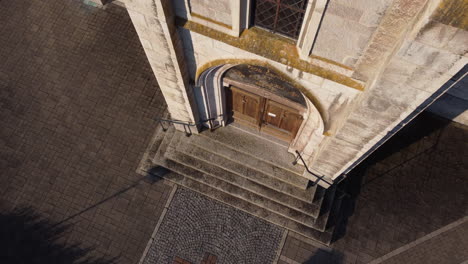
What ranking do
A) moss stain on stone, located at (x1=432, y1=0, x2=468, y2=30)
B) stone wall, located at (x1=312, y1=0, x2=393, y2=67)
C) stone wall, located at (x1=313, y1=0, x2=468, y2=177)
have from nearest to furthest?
moss stain on stone, located at (x1=432, y1=0, x2=468, y2=30), stone wall, located at (x1=313, y1=0, x2=468, y2=177), stone wall, located at (x1=312, y1=0, x2=393, y2=67)

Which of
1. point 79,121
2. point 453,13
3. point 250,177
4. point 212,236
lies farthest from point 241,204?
point 453,13

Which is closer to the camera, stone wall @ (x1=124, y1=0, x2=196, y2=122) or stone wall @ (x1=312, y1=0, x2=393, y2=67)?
stone wall @ (x1=312, y1=0, x2=393, y2=67)

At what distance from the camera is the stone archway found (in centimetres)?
861

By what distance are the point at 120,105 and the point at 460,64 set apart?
1237 centimetres

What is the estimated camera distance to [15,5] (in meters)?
16.2

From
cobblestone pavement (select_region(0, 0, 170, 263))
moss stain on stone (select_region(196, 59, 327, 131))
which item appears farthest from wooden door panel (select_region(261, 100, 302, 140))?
cobblestone pavement (select_region(0, 0, 170, 263))

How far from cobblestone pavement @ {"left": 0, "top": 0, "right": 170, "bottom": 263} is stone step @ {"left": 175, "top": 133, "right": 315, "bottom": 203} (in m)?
2.05

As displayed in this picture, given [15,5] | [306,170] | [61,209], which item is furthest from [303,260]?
[15,5]

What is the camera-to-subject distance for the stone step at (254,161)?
39.1 feet

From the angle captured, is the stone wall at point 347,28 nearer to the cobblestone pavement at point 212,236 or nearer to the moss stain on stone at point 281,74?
the moss stain on stone at point 281,74

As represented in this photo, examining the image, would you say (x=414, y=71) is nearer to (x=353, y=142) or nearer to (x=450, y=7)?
(x=450, y=7)

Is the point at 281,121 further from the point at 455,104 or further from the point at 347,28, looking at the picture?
the point at 455,104

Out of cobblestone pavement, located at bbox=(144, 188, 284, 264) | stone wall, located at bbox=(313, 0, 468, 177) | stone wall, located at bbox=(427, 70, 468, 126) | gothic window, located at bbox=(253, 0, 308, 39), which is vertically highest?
stone wall, located at bbox=(427, 70, 468, 126)

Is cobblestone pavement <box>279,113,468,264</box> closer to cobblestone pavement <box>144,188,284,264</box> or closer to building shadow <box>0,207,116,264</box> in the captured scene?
cobblestone pavement <box>144,188,284,264</box>
